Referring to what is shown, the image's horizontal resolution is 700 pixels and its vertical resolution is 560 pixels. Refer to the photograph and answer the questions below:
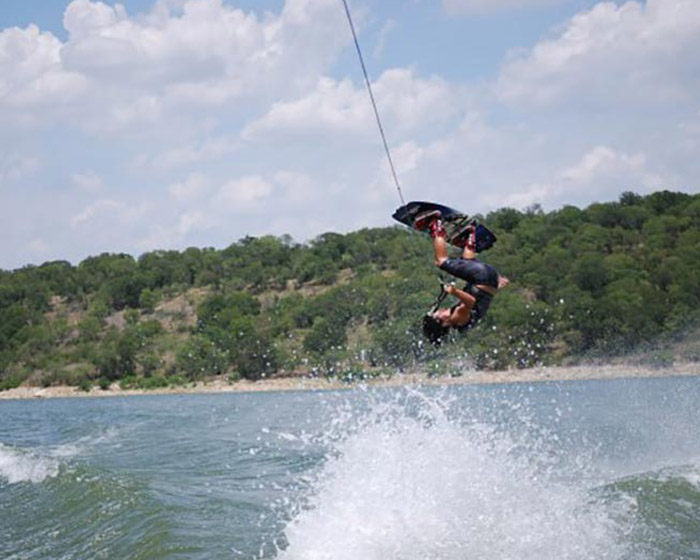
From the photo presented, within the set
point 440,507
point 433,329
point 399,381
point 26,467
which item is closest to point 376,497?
point 440,507

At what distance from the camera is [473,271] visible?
1036cm

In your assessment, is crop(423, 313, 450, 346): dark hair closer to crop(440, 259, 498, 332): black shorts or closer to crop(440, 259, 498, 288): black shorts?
crop(440, 259, 498, 332): black shorts

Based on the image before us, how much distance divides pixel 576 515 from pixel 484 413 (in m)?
16.0

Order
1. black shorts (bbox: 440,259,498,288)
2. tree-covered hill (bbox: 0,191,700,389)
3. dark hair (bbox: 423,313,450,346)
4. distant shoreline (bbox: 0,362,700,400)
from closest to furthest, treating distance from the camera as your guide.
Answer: black shorts (bbox: 440,259,498,288) → dark hair (bbox: 423,313,450,346) → distant shoreline (bbox: 0,362,700,400) → tree-covered hill (bbox: 0,191,700,389)

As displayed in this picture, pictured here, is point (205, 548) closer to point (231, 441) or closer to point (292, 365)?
point (231, 441)

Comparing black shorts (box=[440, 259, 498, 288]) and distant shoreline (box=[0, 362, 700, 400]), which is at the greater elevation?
black shorts (box=[440, 259, 498, 288])

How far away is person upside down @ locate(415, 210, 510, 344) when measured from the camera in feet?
34.0

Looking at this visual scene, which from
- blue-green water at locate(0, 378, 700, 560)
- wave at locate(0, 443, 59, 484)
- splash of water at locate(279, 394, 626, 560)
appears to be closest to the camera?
splash of water at locate(279, 394, 626, 560)

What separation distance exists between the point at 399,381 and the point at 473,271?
4817cm

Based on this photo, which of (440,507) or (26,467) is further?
(26,467)

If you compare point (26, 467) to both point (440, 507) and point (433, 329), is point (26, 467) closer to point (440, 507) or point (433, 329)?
point (440, 507)

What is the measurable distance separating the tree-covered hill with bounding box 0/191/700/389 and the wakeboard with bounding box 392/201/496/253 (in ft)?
143

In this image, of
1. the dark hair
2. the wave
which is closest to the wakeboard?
the dark hair

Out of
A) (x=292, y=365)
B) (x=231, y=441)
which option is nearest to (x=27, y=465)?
(x=231, y=441)
